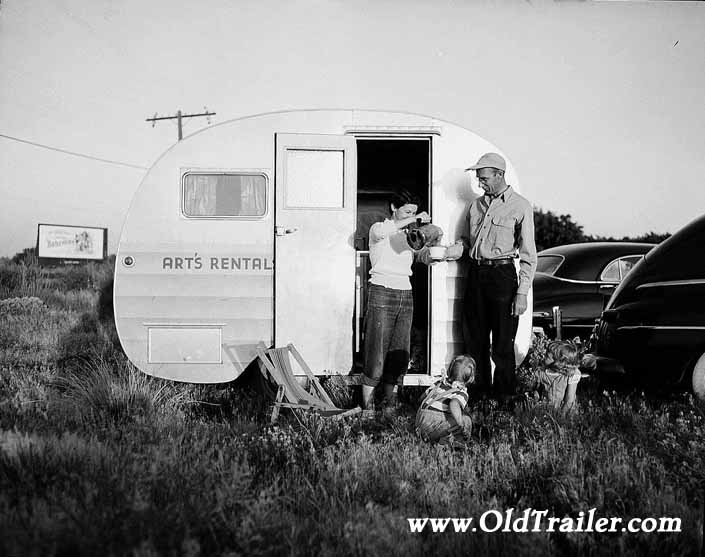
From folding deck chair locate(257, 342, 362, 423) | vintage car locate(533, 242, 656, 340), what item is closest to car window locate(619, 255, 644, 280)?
vintage car locate(533, 242, 656, 340)

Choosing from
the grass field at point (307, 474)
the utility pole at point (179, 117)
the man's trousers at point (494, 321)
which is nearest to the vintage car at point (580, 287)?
the grass field at point (307, 474)

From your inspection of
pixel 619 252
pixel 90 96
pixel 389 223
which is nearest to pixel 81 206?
pixel 90 96

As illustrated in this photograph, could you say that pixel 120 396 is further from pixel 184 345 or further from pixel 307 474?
pixel 307 474

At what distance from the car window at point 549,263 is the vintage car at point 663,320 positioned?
7.95 ft

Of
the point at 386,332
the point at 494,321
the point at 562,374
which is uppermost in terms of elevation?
the point at 494,321

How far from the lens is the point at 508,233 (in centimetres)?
525

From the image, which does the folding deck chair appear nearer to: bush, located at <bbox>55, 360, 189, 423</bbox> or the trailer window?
→ bush, located at <bbox>55, 360, 189, 423</bbox>

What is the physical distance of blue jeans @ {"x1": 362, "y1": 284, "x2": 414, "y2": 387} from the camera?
17.4 feet

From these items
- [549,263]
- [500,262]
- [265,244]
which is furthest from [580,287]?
[265,244]

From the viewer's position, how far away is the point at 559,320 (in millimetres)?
7738

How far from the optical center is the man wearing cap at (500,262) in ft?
17.1

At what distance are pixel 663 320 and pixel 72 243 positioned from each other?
11.4 meters

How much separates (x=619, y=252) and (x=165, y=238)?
588cm

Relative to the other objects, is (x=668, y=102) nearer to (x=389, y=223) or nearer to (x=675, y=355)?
(x=675, y=355)
